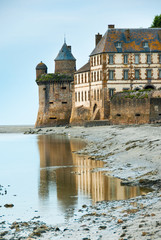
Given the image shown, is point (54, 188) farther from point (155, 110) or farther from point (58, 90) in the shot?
point (58, 90)

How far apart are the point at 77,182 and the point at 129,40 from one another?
52590mm

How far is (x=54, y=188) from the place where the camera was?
22.3m

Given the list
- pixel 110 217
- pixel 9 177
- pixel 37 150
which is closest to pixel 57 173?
pixel 9 177

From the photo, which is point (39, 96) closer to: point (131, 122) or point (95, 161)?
point (131, 122)

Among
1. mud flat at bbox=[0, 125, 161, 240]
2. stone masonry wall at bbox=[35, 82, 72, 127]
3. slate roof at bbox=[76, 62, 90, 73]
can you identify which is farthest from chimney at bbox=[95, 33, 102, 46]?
mud flat at bbox=[0, 125, 161, 240]

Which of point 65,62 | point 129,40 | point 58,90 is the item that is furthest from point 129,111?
point 65,62

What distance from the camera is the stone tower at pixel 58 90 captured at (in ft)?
286

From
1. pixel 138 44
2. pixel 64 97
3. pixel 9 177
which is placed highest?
pixel 138 44

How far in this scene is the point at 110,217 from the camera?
1581cm

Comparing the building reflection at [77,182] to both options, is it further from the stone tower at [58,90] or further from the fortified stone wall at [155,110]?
the stone tower at [58,90]

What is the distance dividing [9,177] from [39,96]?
210 feet

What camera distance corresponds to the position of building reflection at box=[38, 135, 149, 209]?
65.7ft

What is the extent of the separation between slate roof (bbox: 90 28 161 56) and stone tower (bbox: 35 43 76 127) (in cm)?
1396

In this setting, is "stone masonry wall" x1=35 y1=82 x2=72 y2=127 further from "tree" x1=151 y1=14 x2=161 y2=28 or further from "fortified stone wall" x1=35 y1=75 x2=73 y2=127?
"tree" x1=151 y1=14 x2=161 y2=28
